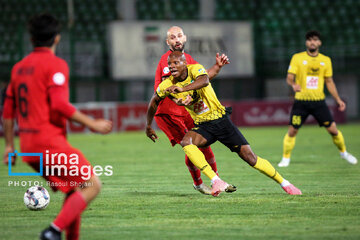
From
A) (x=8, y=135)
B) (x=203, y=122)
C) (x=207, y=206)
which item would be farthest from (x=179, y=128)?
(x=8, y=135)

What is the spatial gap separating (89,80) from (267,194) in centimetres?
1715

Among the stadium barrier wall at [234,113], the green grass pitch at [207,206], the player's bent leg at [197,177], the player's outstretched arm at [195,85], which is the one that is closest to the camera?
the green grass pitch at [207,206]

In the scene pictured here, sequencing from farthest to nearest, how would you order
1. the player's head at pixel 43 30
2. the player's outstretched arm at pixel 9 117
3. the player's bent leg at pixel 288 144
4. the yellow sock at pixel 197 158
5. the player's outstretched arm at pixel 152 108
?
the player's bent leg at pixel 288 144 < the player's outstretched arm at pixel 152 108 < the yellow sock at pixel 197 158 < the player's outstretched arm at pixel 9 117 < the player's head at pixel 43 30

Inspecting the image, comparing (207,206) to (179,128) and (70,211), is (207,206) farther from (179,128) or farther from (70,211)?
(70,211)

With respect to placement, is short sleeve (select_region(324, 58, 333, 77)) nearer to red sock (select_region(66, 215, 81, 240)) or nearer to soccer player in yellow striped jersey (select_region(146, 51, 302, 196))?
soccer player in yellow striped jersey (select_region(146, 51, 302, 196))

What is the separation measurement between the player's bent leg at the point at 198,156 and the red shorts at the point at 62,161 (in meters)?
2.65

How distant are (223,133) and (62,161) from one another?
2.99 m

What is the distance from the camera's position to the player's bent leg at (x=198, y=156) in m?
7.14

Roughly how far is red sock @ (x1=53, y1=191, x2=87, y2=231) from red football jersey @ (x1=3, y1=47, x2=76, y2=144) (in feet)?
1.64

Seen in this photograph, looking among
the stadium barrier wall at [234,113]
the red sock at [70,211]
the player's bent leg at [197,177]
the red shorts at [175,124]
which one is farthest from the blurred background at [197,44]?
the red sock at [70,211]

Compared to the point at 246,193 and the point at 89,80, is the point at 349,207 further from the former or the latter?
the point at 89,80

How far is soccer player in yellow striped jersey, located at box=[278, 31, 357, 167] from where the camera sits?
11172 mm

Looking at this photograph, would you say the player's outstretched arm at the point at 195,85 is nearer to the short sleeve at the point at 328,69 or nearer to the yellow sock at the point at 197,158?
the yellow sock at the point at 197,158

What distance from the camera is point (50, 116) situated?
4.71 metres
